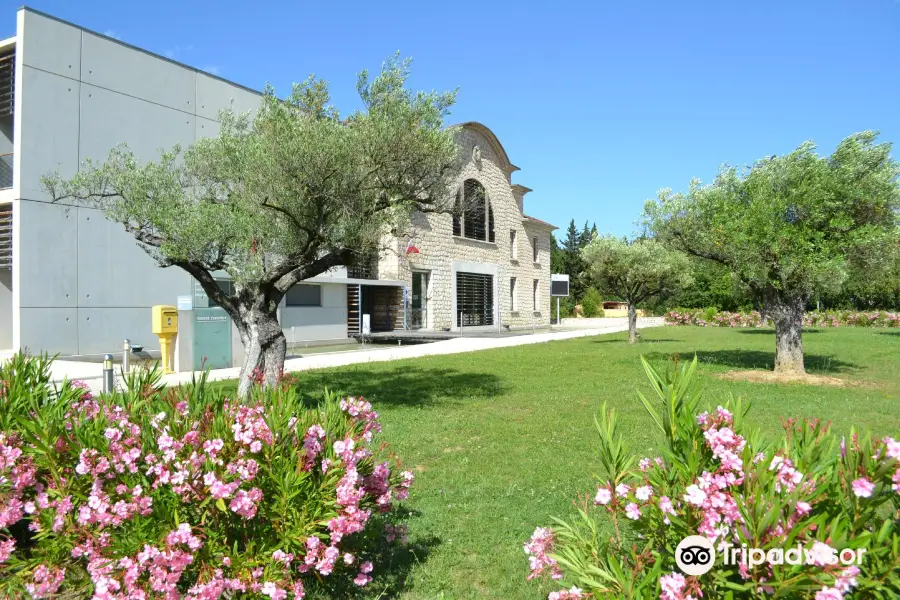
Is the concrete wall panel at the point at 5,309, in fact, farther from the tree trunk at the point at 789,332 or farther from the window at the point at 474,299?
the tree trunk at the point at 789,332

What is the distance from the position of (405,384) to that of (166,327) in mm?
6165

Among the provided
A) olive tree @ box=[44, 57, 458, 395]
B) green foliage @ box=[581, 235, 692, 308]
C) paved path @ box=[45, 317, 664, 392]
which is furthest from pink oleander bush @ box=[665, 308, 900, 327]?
olive tree @ box=[44, 57, 458, 395]

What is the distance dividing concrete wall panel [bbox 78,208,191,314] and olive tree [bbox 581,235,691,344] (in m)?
15.0

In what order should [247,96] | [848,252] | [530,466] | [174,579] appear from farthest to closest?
[247,96], [848,252], [530,466], [174,579]

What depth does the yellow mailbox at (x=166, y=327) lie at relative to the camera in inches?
540

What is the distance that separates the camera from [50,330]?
1525 centimetres

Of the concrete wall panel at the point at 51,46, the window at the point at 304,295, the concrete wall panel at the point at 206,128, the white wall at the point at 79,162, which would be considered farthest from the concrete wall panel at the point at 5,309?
the window at the point at 304,295

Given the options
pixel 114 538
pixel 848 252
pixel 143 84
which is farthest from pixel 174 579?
pixel 143 84

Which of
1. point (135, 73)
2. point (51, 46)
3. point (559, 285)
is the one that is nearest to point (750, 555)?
point (51, 46)

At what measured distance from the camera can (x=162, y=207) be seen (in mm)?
8539

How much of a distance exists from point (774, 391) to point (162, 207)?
1051cm

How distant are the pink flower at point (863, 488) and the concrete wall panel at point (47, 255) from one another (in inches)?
677

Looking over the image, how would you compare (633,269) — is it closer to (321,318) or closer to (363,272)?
(363,272)

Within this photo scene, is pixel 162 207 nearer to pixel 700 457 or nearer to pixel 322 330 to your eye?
pixel 700 457
